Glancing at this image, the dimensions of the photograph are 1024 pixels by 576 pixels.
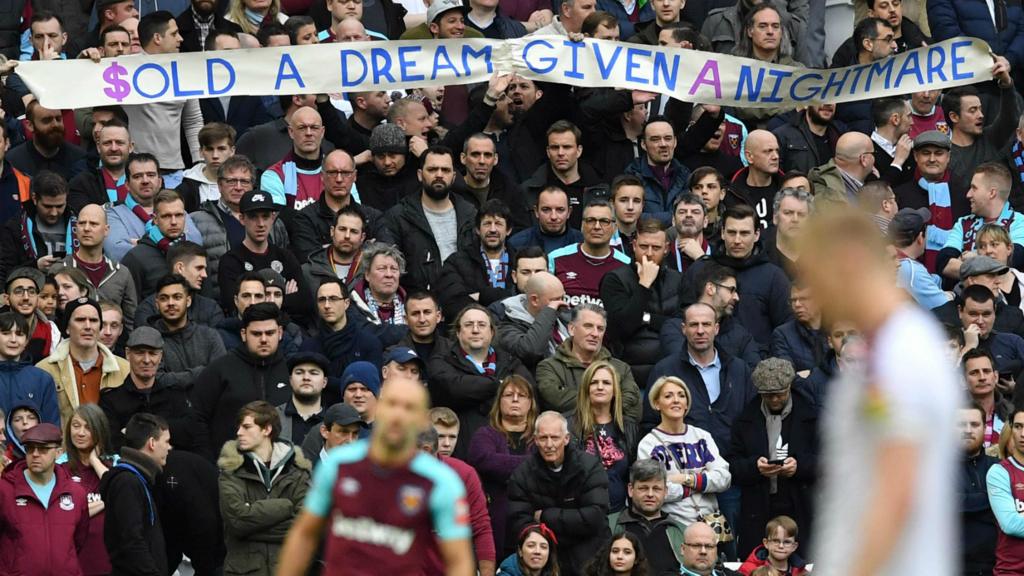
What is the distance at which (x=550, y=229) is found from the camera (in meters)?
16.9

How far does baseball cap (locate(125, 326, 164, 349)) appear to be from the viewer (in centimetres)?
1453

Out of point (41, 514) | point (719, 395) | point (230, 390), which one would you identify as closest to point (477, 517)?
point (41, 514)

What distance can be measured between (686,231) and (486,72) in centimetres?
241

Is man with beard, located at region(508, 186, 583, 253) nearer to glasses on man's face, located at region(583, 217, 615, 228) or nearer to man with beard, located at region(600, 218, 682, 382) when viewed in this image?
glasses on man's face, located at region(583, 217, 615, 228)

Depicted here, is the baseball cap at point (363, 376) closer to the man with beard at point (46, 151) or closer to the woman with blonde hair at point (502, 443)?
the woman with blonde hair at point (502, 443)

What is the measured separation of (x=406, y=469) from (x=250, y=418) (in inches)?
231

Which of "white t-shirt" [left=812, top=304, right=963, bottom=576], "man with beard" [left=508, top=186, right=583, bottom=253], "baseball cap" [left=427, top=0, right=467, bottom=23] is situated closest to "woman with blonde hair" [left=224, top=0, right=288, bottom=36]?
"baseball cap" [left=427, top=0, right=467, bottom=23]

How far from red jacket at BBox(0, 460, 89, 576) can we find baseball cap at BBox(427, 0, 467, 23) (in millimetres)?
7909

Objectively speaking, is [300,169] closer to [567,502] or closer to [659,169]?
[659,169]

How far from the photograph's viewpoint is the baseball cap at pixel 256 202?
52.8ft

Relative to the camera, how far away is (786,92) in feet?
61.1

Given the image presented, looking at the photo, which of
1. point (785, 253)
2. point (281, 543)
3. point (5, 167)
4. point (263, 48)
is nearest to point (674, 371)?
point (785, 253)

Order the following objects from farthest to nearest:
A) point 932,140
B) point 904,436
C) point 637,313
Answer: point 932,140 → point 637,313 → point 904,436

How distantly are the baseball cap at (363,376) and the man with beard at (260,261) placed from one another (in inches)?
63.9
